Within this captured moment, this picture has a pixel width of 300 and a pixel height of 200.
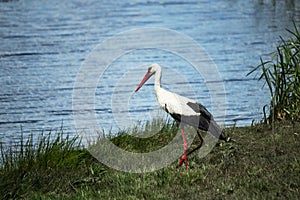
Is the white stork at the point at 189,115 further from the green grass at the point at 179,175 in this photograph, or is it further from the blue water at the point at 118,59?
the blue water at the point at 118,59

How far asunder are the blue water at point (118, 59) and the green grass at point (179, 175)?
10.7 ft

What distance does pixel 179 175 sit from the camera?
25.3ft

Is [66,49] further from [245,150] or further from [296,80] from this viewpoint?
[245,150]

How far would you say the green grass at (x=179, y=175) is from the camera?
707cm

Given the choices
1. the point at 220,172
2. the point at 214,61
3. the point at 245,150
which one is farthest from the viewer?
the point at 214,61

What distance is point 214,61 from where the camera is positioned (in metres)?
A: 18.8

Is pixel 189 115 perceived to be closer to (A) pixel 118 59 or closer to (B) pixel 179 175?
(B) pixel 179 175

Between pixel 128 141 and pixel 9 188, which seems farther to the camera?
pixel 128 141

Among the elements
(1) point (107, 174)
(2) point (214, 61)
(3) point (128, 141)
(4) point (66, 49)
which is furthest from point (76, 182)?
(4) point (66, 49)

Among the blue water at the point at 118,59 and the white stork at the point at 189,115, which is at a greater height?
the white stork at the point at 189,115

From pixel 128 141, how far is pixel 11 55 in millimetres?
10426

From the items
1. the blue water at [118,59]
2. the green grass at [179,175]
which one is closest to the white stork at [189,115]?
the green grass at [179,175]

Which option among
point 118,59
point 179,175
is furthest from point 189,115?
point 118,59

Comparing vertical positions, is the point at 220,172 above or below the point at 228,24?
above
